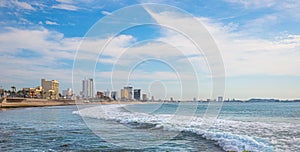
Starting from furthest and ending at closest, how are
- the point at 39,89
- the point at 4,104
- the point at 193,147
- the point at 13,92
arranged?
the point at 39,89
the point at 13,92
the point at 4,104
the point at 193,147

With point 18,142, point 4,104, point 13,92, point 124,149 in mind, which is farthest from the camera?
point 13,92

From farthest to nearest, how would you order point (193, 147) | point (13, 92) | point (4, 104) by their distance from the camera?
point (13, 92), point (4, 104), point (193, 147)

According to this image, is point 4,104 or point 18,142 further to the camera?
point 4,104

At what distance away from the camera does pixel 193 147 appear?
14.4 m

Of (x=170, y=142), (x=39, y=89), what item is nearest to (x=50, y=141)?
(x=170, y=142)

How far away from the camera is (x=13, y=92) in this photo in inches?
6043

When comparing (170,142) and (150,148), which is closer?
(150,148)

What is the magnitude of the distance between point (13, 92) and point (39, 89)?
120ft

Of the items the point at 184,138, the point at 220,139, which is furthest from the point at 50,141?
the point at 220,139

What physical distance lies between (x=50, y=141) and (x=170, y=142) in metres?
6.34

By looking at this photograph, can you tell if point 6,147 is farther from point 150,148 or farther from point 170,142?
point 170,142

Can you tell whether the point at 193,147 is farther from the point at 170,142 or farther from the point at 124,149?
the point at 124,149

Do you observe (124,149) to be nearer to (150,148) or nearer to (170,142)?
(150,148)

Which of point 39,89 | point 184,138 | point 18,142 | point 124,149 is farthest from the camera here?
point 39,89
